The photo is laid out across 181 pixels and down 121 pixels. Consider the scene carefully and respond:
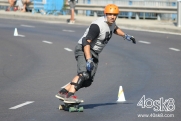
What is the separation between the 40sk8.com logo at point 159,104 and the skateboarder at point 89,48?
4.12ft

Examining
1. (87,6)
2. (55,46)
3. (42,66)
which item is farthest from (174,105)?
(87,6)

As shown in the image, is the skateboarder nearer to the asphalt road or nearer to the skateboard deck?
the skateboard deck

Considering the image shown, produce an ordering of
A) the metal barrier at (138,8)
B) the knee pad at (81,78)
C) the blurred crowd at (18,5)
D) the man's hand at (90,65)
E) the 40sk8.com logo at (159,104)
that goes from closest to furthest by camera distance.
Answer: the man's hand at (90,65) → the knee pad at (81,78) → the 40sk8.com logo at (159,104) → the metal barrier at (138,8) → the blurred crowd at (18,5)

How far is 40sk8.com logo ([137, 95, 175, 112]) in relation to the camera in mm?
10312

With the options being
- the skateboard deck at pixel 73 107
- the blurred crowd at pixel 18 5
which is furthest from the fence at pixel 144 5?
the skateboard deck at pixel 73 107

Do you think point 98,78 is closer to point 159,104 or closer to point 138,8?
point 159,104

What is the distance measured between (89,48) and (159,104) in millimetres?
1823

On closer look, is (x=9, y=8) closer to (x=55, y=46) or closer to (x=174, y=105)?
(x=55, y=46)

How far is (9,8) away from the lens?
1662 inches

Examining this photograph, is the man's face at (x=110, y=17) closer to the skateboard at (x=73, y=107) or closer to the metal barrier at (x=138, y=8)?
the skateboard at (x=73, y=107)

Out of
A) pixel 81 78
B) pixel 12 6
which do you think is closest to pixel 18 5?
pixel 12 6

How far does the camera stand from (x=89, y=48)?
392 inches

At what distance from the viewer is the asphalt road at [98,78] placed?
395 inches

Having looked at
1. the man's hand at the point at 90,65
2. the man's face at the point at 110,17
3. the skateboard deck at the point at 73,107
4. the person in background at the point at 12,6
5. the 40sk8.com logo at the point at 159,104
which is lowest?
the person in background at the point at 12,6
